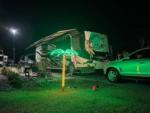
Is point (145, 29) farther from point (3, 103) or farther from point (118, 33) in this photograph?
point (3, 103)

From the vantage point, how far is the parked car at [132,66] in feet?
39.1

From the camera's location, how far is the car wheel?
13253 millimetres

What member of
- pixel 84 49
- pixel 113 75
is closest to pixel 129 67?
pixel 113 75

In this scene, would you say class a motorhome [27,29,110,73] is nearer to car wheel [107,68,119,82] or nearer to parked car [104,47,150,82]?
parked car [104,47,150,82]

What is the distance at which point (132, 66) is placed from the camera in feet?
40.9

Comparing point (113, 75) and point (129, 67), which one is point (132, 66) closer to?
point (129, 67)

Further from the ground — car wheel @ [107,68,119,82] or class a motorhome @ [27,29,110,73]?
class a motorhome @ [27,29,110,73]

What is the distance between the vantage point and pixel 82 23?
30812 mm

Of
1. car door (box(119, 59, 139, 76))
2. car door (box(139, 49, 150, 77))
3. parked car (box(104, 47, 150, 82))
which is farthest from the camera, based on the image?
car door (box(119, 59, 139, 76))

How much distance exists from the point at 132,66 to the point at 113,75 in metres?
1.37

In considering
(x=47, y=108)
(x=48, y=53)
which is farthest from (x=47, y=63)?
(x=47, y=108)

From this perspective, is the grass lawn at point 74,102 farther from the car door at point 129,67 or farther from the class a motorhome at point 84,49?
the class a motorhome at point 84,49

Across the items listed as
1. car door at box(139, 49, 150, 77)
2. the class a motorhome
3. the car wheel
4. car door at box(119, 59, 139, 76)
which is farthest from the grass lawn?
the class a motorhome

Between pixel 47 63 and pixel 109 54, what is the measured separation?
15.1 feet
